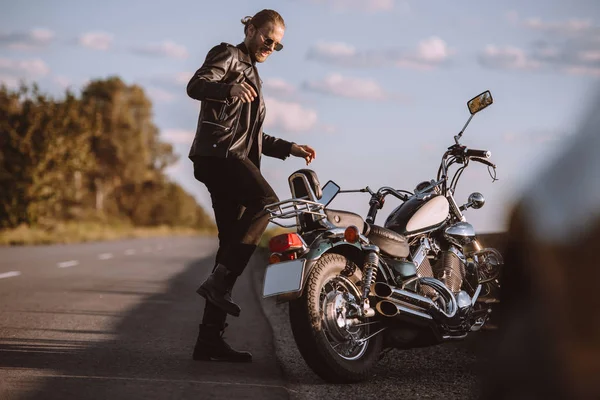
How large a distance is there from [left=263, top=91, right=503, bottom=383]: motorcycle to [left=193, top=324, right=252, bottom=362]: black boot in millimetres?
967

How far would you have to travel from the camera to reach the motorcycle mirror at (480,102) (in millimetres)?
5691

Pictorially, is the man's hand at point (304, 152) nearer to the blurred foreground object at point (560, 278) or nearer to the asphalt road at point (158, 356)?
the asphalt road at point (158, 356)

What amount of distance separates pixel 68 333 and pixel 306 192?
2773 millimetres

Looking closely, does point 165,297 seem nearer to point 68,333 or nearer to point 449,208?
point 68,333

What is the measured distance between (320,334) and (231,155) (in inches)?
52.3

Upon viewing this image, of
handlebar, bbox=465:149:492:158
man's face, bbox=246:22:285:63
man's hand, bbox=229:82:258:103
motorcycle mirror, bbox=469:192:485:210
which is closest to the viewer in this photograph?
man's hand, bbox=229:82:258:103

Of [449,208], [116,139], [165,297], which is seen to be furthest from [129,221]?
[449,208]

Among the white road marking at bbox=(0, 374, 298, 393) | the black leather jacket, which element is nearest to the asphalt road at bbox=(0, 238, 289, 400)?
the white road marking at bbox=(0, 374, 298, 393)

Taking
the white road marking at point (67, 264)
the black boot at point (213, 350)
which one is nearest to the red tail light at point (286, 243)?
the black boot at point (213, 350)

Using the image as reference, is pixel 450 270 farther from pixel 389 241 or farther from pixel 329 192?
pixel 329 192

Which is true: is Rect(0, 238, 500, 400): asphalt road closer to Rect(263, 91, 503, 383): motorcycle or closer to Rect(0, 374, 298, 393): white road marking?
Rect(0, 374, 298, 393): white road marking

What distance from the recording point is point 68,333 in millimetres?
6883

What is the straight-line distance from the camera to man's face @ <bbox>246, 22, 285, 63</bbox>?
217 inches

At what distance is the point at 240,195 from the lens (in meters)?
5.47
